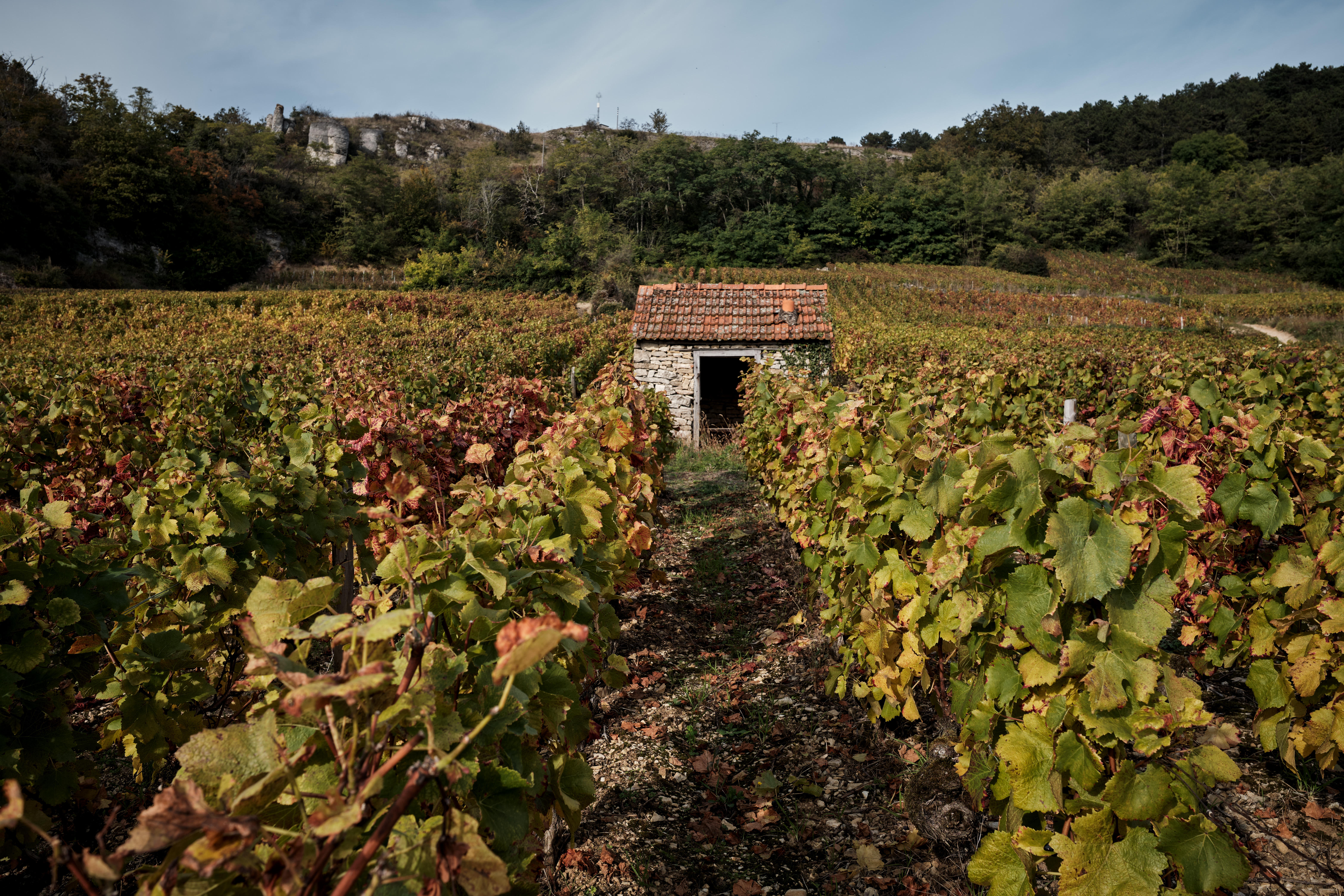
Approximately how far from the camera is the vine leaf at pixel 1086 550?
1678 mm

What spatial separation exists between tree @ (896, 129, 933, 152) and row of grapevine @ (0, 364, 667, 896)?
113531mm

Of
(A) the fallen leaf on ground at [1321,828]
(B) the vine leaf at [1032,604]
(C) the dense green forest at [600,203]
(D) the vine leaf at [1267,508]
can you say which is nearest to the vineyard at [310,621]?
(B) the vine leaf at [1032,604]

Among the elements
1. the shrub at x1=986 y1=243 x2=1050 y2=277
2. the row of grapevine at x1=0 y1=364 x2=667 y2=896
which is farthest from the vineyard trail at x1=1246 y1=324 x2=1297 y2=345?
the row of grapevine at x1=0 y1=364 x2=667 y2=896

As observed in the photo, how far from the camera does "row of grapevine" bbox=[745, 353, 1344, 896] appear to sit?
5.65ft

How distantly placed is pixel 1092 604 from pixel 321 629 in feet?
6.22

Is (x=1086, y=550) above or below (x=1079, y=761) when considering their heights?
above

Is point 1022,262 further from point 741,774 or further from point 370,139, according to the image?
point 370,139

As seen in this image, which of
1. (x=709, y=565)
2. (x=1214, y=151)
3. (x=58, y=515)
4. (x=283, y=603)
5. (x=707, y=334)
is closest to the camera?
(x=283, y=603)

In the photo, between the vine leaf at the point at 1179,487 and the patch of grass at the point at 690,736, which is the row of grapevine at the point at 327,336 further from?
the vine leaf at the point at 1179,487

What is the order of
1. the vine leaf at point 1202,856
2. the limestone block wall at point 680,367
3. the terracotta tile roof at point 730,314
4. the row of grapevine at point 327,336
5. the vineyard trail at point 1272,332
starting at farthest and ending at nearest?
the vineyard trail at point 1272,332 → the limestone block wall at point 680,367 → the terracotta tile roof at point 730,314 → the row of grapevine at point 327,336 → the vine leaf at point 1202,856

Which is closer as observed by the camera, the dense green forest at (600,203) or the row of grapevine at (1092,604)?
the row of grapevine at (1092,604)

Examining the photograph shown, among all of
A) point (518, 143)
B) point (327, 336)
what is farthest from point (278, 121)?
point (327, 336)

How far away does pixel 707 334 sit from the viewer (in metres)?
13.7

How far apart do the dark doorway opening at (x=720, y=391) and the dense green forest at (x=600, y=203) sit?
2188 centimetres
